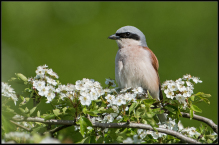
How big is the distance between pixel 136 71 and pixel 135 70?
0.05 feet

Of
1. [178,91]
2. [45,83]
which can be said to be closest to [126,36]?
[178,91]

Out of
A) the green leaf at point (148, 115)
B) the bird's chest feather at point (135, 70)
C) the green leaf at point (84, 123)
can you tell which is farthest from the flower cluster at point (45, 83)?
the bird's chest feather at point (135, 70)

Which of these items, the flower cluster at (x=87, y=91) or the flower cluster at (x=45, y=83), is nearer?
the flower cluster at (x=87, y=91)

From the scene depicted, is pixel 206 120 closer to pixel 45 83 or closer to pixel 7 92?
pixel 45 83

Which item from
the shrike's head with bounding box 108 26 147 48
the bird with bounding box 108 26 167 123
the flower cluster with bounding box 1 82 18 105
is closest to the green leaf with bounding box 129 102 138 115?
the flower cluster with bounding box 1 82 18 105

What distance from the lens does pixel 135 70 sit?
3.22 metres

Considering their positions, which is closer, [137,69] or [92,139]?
[92,139]

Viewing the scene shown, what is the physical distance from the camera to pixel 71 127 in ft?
7.27

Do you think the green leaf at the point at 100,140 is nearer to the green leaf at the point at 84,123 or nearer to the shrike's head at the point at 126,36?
the green leaf at the point at 84,123

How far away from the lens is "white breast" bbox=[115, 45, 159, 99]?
322 centimetres

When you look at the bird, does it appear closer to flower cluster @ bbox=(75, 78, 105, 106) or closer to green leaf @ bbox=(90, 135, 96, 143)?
flower cluster @ bbox=(75, 78, 105, 106)

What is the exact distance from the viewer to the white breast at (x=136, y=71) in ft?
10.6

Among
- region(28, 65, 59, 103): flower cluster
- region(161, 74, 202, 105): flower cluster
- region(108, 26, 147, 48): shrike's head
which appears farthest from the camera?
region(108, 26, 147, 48): shrike's head

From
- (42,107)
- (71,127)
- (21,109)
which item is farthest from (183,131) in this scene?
(21,109)
